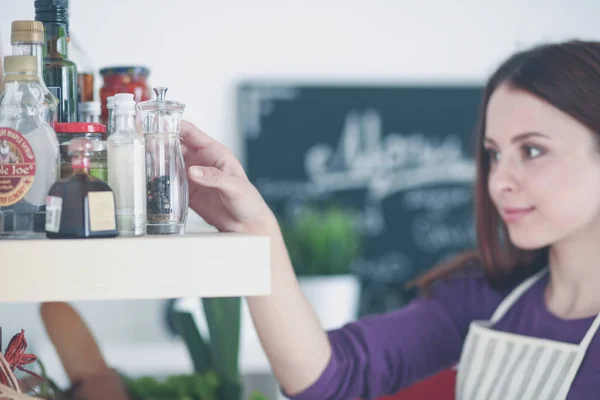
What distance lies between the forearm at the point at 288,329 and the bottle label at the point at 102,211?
16.2 inches

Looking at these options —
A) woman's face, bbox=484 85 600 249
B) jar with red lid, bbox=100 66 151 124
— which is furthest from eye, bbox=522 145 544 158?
jar with red lid, bbox=100 66 151 124

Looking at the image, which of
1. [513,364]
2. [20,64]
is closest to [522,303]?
[513,364]

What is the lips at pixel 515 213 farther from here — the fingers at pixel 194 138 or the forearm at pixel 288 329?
the fingers at pixel 194 138

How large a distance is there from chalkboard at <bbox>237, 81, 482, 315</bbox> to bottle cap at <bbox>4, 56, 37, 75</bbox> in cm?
187

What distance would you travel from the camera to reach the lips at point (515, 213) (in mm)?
1217

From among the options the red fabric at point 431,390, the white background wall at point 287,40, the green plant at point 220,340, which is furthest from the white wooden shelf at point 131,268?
the white background wall at point 287,40

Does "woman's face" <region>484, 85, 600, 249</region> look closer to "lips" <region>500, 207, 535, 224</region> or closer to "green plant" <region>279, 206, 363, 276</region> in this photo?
"lips" <region>500, 207, 535, 224</region>

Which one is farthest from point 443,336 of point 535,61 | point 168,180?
point 168,180

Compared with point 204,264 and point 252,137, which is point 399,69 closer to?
point 252,137

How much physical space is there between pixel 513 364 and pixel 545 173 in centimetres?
35

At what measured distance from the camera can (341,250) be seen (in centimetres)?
203

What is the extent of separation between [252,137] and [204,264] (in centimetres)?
196

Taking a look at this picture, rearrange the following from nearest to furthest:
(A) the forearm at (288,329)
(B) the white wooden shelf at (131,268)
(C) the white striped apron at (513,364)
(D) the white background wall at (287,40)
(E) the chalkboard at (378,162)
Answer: (B) the white wooden shelf at (131,268) → (A) the forearm at (288,329) → (C) the white striped apron at (513,364) → (D) the white background wall at (287,40) → (E) the chalkboard at (378,162)

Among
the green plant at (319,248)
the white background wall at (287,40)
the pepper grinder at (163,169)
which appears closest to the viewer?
the pepper grinder at (163,169)
